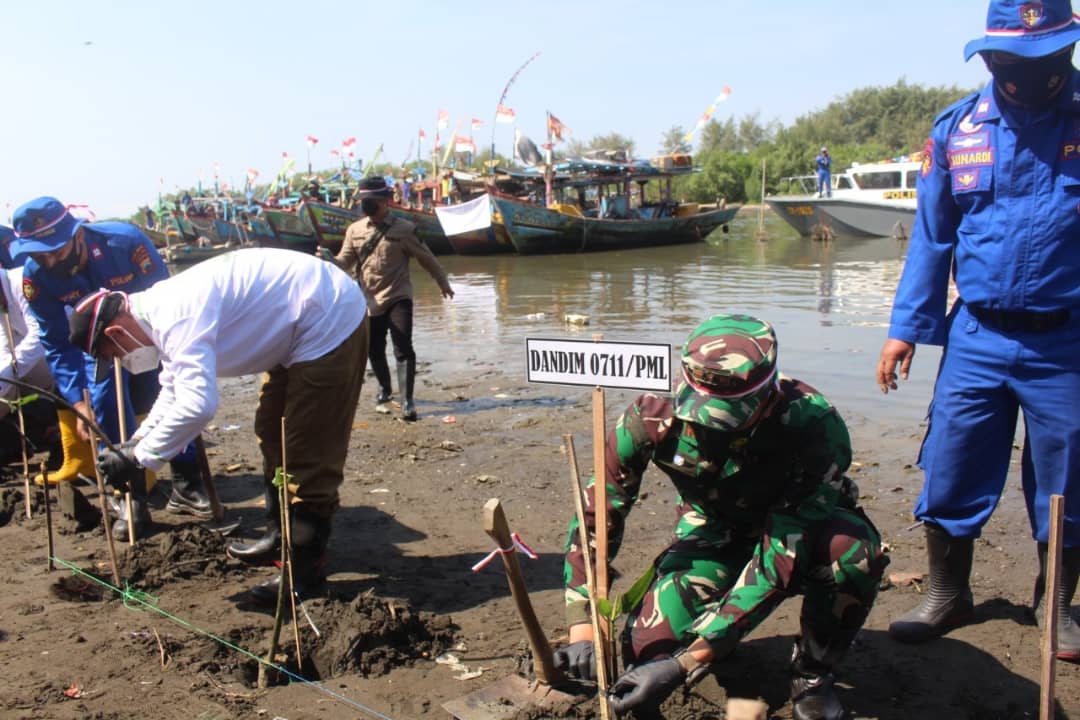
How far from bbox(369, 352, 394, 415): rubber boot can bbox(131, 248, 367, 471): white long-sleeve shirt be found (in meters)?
3.49

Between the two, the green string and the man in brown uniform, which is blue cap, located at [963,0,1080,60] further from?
the man in brown uniform

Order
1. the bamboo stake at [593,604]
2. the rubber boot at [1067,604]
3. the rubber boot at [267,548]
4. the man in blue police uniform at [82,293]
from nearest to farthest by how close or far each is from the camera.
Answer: the bamboo stake at [593,604] → the rubber boot at [1067,604] → the rubber boot at [267,548] → the man in blue police uniform at [82,293]

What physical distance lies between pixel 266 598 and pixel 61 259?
2.17 meters

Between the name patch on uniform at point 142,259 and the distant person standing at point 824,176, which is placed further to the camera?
the distant person standing at point 824,176

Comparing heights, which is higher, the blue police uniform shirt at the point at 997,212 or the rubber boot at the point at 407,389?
the blue police uniform shirt at the point at 997,212

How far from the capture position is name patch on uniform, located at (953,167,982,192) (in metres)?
2.93

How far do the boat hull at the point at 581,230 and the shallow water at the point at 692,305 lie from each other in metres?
0.68

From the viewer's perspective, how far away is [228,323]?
332cm

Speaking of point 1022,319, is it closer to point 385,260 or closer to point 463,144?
point 385,260

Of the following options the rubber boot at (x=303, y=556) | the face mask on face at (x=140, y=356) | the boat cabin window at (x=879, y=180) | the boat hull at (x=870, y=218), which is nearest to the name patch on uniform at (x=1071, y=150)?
the rubber boot at (x=303, y=556)

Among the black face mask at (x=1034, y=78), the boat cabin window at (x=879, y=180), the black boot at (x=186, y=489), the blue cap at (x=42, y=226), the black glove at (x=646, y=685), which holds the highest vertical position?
the boat cabin window at (x=879, y=180)

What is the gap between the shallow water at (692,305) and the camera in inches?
326

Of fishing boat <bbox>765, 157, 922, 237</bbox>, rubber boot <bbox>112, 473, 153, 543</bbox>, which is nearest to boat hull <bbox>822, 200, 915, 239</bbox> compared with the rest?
fishing boat <bbox>765, 157, 922, 237</bbox>

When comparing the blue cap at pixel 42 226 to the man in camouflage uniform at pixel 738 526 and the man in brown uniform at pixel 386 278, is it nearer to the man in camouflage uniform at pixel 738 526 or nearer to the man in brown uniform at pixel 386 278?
the man in brown uniform at pixel 386 278
